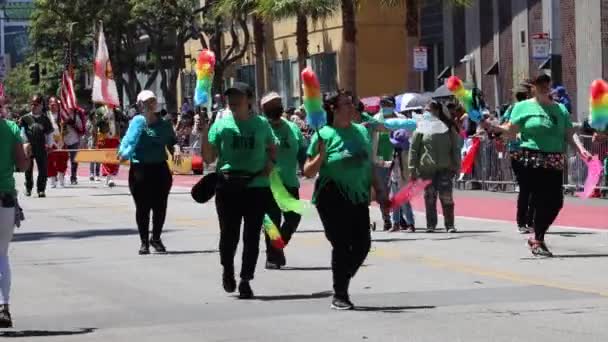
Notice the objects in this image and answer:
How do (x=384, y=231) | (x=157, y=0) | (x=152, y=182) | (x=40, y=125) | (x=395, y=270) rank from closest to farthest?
(x=395, y=270)
(x=152, y=182)
(x=384, y=231)
(x=40, y=125)
(x=157, y=0)

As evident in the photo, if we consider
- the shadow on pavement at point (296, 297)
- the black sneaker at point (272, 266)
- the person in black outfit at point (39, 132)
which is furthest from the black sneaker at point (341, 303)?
the person in black outfit at point (39, 132)

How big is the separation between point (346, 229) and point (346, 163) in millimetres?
509

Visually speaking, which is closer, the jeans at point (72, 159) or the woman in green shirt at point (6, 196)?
the woman in green shirt at point (6, 196)

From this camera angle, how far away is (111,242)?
1844 cm

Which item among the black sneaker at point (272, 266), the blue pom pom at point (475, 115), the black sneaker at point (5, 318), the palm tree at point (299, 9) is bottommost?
the black sneaker at point (272, 266)

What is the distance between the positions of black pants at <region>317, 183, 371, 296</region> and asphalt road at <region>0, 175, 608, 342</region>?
0.39m

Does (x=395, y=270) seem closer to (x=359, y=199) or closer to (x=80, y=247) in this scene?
(x=359, y=199)

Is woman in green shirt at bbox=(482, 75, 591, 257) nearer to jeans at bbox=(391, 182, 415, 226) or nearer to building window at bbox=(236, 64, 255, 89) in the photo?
jeans at bbox=(391, 182, 415, 226)

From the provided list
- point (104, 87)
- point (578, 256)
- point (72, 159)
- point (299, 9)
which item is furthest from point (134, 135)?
point (299, 9)

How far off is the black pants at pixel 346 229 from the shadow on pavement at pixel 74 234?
8487 mm

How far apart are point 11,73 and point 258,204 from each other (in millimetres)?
98406

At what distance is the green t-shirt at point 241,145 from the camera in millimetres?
12203

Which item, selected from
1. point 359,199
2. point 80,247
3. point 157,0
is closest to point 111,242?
point 80,247

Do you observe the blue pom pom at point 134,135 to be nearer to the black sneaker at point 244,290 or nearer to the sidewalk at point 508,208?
the black sneaker at point 244,290
